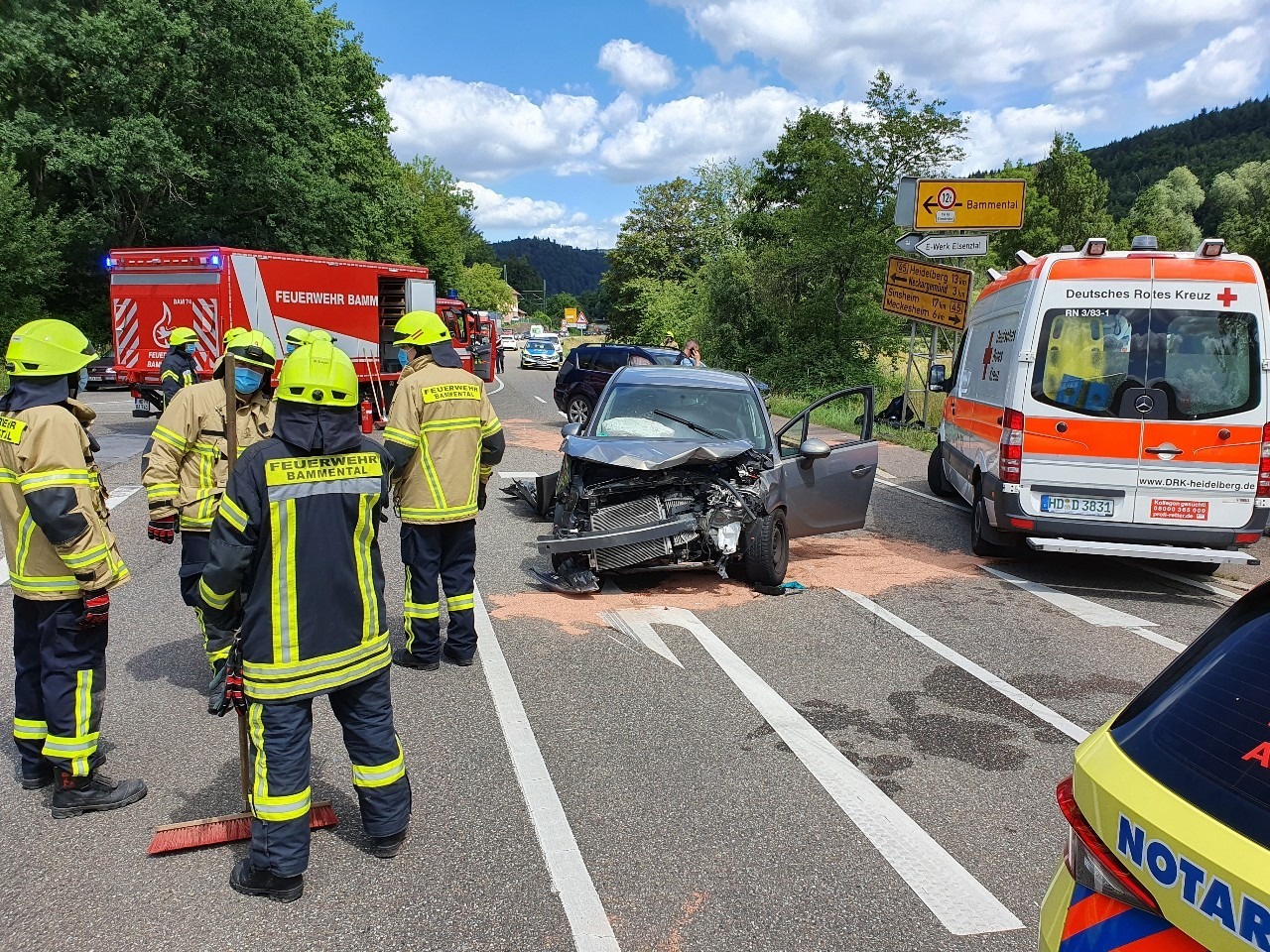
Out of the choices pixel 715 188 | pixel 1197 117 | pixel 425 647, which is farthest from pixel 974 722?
pixel 1197 117

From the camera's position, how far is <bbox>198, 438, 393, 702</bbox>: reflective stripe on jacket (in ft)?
10.5

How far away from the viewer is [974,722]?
16.3 ft

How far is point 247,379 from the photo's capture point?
4973 mm

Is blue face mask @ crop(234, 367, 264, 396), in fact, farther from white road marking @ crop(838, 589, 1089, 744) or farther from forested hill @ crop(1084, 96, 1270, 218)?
forested hill @ crop(1084, 96, 1270, 218)

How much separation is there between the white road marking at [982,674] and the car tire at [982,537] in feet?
5.97

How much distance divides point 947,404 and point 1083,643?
524cm

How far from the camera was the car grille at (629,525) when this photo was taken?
6.94 m

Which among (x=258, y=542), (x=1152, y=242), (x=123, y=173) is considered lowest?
(x=258, y=542)

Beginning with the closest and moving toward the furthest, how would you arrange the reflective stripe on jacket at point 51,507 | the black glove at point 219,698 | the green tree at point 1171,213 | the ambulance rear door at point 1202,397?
the black glove at point 219,698 → the reflective stripe on jacket at point 51,507 → the ambulance rear door at point 1202,397 → the green tree at point 1171,213

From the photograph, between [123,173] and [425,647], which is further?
[123,173]

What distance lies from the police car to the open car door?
5.57 meters

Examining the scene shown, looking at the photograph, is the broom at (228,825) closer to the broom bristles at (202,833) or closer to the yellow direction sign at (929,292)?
the broom bristles at (202,833)

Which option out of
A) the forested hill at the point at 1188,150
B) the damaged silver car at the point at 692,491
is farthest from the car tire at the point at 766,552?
the forested hill at the point at 1188,150

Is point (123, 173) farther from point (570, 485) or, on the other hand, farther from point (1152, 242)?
point (1152, 242)
